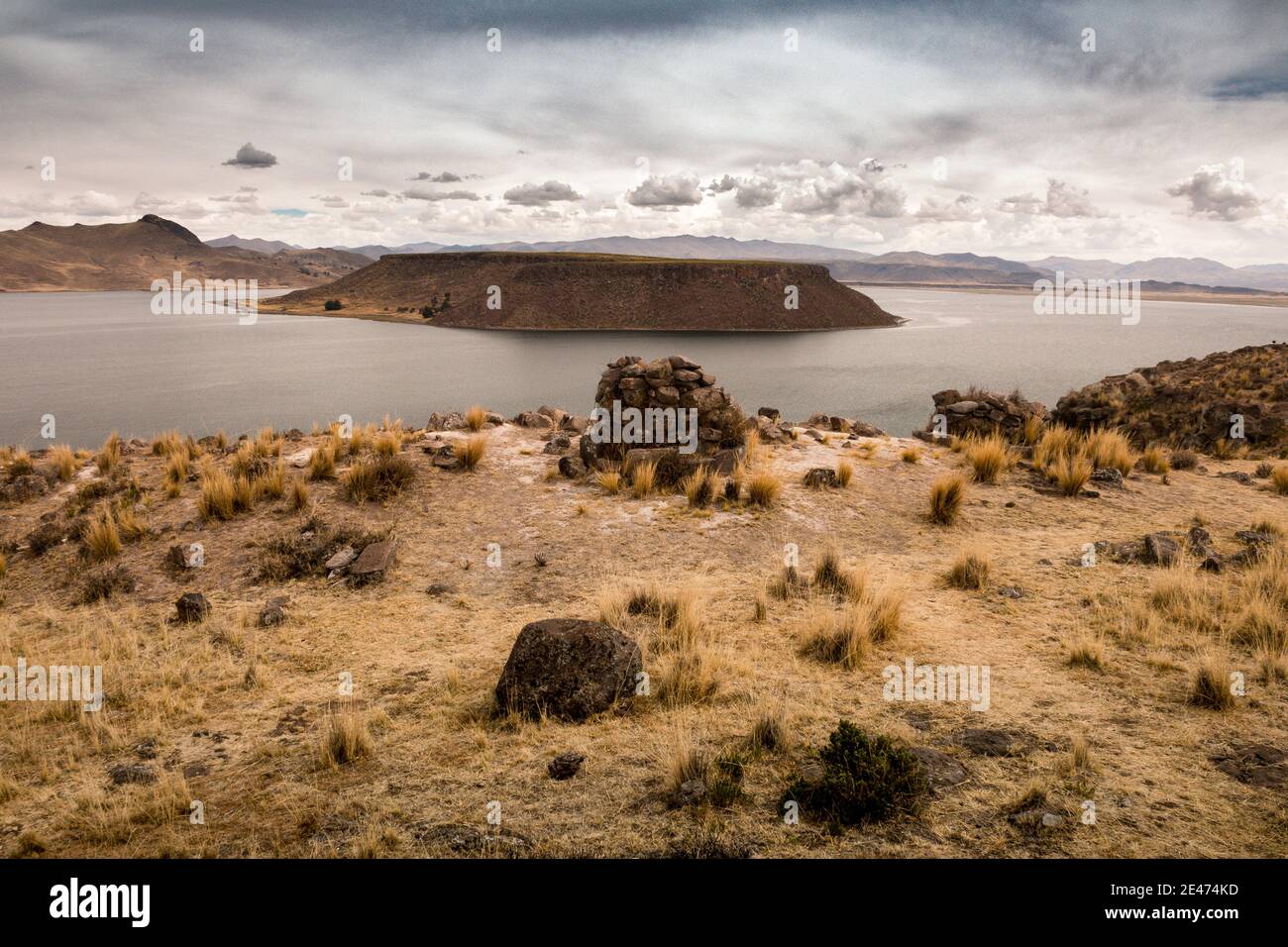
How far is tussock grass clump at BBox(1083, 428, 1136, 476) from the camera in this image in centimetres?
1423

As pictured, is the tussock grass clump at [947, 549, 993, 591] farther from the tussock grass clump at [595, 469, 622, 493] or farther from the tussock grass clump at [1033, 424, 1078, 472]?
the tussock grass clump at [1033, 424, 1078, 472]

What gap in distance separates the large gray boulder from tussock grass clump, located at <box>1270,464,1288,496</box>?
568 inches

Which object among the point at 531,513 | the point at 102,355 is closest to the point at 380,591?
the point at 531,513

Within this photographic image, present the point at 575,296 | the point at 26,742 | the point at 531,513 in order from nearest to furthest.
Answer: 1. the point at 26,742
2. the point at 531,513
3. the point at 575,296

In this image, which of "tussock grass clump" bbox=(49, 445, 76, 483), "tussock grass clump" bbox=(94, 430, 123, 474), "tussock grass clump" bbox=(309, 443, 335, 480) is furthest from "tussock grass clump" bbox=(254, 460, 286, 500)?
"tussock grass clump" bbox=(49, 445, 76, 483)

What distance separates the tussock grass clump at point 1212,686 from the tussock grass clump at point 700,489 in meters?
7.19

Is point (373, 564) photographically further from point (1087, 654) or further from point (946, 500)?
point (946, 500)

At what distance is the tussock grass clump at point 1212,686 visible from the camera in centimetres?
511

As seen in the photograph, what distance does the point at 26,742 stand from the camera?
5.03m

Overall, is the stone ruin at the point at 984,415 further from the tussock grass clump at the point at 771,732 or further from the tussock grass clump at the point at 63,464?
the tussock grass clump at the point at 63,464

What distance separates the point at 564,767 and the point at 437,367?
51546 mm
